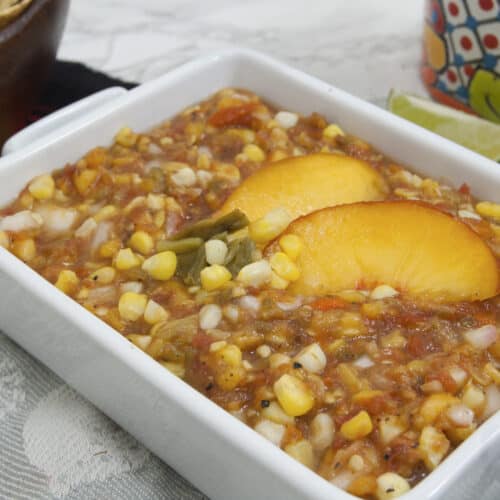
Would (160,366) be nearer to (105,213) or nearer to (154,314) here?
(154,314)

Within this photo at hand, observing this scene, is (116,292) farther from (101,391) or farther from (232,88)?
(232,88)

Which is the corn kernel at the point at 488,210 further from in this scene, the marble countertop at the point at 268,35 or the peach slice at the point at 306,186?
the marble countertop at the point at 268,35

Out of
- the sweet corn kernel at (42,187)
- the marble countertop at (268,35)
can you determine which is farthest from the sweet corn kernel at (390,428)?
the marble countertop at (268,35)

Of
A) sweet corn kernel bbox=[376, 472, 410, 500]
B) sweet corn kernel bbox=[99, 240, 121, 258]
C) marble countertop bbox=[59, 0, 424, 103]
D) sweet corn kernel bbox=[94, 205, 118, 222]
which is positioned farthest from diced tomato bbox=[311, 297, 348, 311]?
marble countertop bbox=[59, 0, 424, 103]

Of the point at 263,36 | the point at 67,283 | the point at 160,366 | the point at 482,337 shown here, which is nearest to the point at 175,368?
the point at 160,366

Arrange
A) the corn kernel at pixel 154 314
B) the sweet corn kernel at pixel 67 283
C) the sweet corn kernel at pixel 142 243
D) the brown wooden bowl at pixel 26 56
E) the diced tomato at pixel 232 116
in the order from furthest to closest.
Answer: the diced tomato at pixel 232 116 < the brown wooden bowl at pixel 26 56 < the sweet corn kernel at pixel 142 243 < the sweet corn kernel at pixel 67 283 < the corn kernel at pixel 154 314

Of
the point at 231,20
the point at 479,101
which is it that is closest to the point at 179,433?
the point at 479,101
